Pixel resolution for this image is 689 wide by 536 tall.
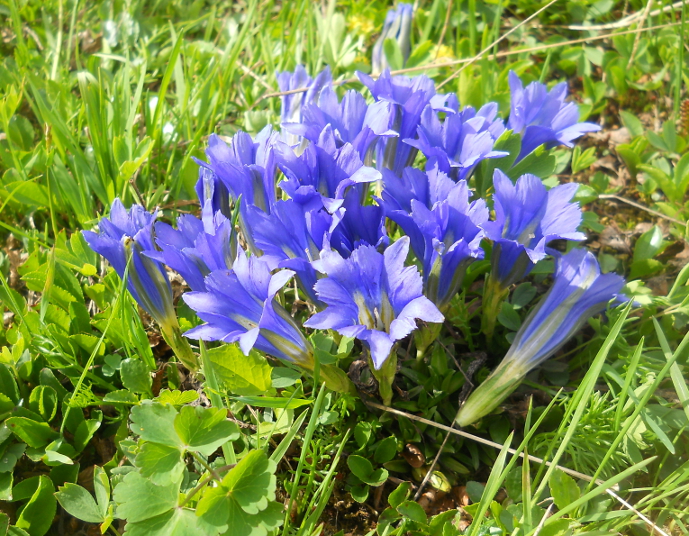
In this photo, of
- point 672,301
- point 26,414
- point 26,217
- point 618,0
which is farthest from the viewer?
point 618,0

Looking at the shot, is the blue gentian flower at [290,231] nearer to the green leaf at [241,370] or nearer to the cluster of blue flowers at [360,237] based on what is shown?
the cluster of blue flowers at [360,237]

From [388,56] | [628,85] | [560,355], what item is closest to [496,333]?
[560,355]

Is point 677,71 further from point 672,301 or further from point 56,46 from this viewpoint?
point 56,46

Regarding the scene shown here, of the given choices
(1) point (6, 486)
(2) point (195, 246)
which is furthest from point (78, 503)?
(2) point (195, 246)

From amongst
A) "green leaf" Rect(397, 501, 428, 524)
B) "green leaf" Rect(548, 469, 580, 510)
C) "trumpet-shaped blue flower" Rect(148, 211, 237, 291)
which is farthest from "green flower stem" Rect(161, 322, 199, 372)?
"green leaf" Rect(548, 469, 580, 510)

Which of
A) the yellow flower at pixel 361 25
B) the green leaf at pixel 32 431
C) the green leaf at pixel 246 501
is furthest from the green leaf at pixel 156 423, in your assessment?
the yellow flower at pixel 361 25
